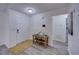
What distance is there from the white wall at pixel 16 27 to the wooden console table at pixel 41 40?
170mm

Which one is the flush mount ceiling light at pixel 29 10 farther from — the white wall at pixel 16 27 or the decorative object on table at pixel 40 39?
the decorative object on table at pixel 40 39

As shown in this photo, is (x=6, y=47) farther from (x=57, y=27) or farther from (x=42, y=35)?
(x=57, y=27)

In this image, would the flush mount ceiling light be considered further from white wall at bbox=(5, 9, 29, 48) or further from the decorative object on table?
the decorative object on table

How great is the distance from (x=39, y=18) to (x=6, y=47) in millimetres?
790

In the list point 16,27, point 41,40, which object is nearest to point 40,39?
point 41,40

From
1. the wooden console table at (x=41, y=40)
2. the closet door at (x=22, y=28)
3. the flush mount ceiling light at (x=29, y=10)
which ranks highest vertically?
the flush mount ceiling light at (x=29, y=10)

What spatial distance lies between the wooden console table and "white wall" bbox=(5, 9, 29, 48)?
0.17 m

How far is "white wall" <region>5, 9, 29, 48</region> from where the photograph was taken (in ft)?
5.06

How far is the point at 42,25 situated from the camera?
164 centimetres

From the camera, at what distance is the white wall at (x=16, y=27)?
154 centimetres

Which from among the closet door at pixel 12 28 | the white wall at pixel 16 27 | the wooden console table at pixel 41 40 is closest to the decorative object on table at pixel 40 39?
the wooden console table at pixel 41 40

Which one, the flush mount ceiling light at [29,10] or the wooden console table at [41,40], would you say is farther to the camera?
the wooden console table at [41,40]

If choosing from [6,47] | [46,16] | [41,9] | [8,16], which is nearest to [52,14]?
[46,16]

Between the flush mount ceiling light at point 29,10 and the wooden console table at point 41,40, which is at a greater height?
Answer: the flush mount ceiling light at point 29,10
